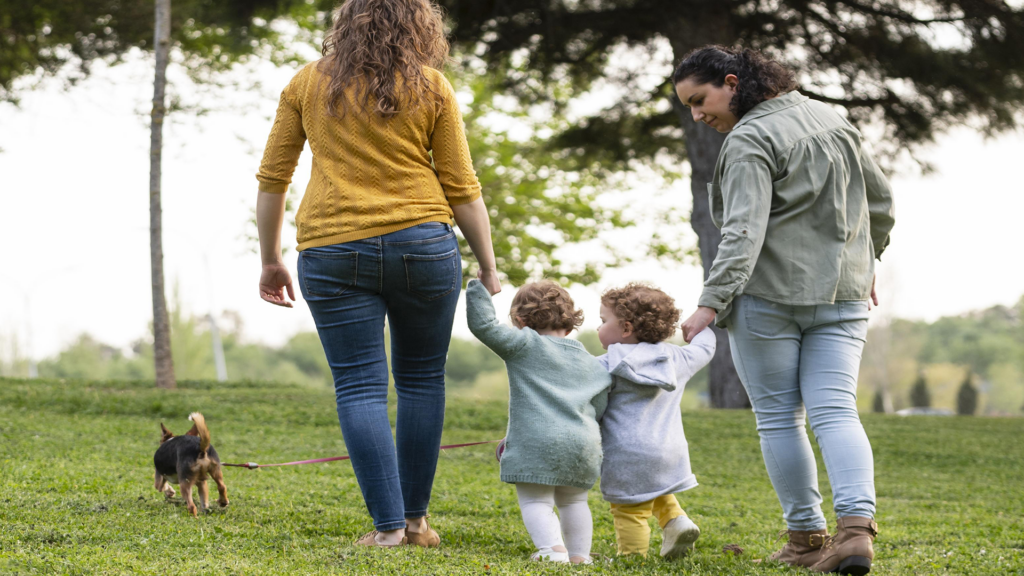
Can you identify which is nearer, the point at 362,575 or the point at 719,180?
the point at 362,575

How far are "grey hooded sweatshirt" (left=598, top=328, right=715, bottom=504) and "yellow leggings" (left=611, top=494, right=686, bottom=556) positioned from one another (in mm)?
69

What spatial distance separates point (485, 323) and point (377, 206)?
53 centimetres

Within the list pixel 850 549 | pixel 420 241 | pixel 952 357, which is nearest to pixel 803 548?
pixel 850 549

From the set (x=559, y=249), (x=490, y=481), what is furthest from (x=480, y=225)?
(x=559, y=249)

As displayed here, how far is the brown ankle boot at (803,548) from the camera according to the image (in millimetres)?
3010

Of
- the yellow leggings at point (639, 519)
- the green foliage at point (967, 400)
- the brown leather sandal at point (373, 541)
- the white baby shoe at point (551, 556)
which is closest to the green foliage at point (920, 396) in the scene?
the green foliage at point (967, 400)

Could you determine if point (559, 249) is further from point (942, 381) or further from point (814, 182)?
point (942, 381)

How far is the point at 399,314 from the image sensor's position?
2904mm

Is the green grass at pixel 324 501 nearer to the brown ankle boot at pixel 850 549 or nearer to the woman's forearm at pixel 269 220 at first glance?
the brown ankle boot at pixel 850 549

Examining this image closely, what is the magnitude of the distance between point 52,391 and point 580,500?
28.2 ft

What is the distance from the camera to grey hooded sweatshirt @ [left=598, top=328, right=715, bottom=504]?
309 centimetres

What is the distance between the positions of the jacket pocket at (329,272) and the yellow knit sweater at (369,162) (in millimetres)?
49

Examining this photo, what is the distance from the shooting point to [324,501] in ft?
14.2

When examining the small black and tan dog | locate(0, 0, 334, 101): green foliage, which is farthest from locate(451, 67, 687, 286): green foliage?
the small black and tan dog
